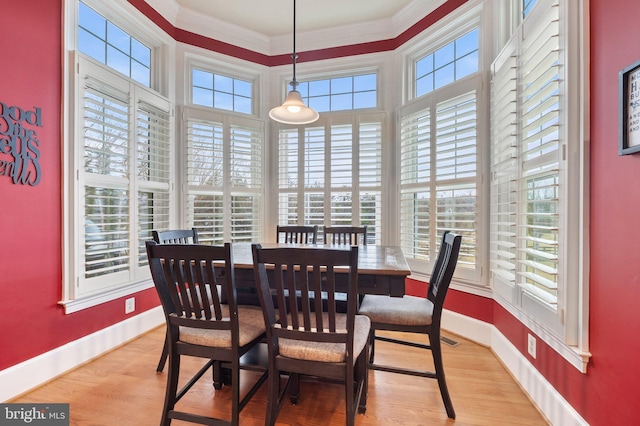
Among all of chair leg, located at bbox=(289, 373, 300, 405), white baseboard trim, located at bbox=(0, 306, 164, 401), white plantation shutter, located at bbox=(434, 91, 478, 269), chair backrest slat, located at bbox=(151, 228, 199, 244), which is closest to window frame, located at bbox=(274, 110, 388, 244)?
white plantation shutter, located at bbox=(434, 91, 478, 269)

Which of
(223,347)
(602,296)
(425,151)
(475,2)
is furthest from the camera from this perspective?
(425,151)

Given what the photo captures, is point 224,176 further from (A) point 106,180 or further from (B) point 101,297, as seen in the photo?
(B) point 101,297

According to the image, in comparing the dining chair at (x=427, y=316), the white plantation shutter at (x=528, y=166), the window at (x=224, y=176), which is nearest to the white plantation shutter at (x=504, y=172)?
the white plantation shutter at (x=528, y=166)

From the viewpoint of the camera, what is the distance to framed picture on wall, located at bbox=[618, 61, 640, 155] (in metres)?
1.17

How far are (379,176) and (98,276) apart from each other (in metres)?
2.80

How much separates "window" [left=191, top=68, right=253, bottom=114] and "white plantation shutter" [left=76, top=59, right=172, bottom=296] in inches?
19.0

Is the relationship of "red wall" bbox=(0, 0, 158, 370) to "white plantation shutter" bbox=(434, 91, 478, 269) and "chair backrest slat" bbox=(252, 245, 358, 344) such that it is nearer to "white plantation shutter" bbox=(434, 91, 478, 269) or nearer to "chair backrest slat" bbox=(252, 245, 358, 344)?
"chair backrest slat" bbox=(252, 245, 358, 344)

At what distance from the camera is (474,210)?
275 centimetres

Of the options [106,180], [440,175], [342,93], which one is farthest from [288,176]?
[106,180]

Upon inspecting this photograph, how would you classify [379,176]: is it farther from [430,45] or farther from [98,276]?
[98,276]

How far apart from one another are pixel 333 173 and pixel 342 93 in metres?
0.97

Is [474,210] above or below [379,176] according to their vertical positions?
below

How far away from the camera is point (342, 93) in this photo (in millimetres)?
3758

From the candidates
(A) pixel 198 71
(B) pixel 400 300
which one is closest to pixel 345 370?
(B) pixel 400 300
